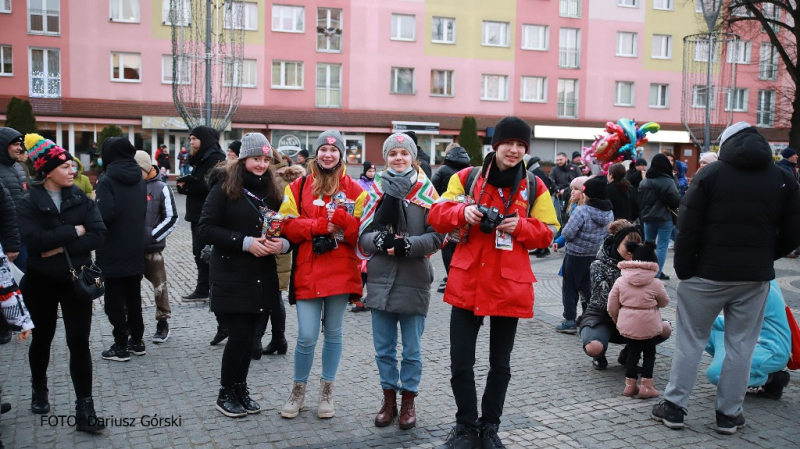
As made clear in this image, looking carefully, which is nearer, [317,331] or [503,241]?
[503,241]

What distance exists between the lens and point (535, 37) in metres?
41.9

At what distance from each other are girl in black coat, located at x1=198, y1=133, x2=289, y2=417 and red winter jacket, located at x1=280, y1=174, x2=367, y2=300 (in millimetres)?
190

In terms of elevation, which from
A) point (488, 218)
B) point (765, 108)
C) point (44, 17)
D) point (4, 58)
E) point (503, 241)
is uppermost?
point (44, 17)

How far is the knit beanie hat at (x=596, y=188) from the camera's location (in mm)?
7629

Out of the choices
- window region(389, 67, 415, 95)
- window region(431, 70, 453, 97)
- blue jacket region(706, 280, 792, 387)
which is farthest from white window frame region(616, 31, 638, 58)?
blue jacket region(706, 280, 792, 387)

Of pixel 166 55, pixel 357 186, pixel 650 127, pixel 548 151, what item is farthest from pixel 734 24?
pixel 357 186

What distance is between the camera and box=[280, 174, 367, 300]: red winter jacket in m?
4.99

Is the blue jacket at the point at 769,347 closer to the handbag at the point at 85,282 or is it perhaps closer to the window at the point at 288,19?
the handbag at the point at 85,282

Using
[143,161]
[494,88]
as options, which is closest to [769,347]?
[143,161]

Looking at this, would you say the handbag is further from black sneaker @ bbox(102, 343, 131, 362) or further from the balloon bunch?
the balloon bunch

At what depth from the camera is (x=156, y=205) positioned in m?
7.27

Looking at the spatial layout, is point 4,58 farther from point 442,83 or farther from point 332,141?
point 332,141

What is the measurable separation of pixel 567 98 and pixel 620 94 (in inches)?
133

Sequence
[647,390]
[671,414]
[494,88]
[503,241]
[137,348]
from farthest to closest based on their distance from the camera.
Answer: [494,88] < [137,348] < [647,390] < [671,414] < [503,241]
